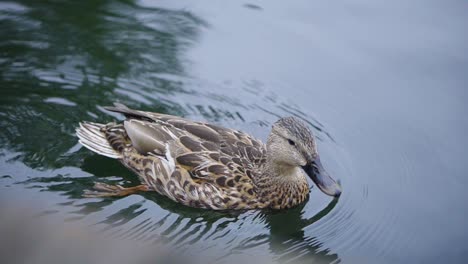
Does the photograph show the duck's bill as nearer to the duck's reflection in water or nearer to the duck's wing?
the duck's reflection in water

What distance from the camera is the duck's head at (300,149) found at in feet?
24.1

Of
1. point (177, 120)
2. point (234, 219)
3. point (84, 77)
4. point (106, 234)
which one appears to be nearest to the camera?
point (106, 234)

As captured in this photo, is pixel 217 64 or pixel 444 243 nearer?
pixel 444 243

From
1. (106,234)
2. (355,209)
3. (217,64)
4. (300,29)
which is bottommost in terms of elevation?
(106,234)

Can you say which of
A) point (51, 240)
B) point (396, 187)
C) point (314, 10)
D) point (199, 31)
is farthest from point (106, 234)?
point (314, 10)

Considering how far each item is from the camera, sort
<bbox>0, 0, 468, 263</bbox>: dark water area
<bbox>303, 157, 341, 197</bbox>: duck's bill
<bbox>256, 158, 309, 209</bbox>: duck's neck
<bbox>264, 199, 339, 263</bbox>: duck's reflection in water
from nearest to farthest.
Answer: <bbox>264, 199, 339, 263</bbox>: duck's reflection in water, <bbox>0, 0, 468, 263</bbox>: dark water area, <bbox>303, 157, 341, 197</bbox>: duck's bill, <bbox>256, 158, 309, 209</bbox>: duck's neck

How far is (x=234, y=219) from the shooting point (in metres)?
7.42

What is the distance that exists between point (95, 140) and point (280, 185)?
2059mm

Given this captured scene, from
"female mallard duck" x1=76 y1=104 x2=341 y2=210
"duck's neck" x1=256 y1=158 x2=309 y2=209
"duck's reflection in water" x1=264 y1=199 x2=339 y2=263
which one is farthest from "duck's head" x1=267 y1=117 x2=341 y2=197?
"duck's reflection in water" x1=264 y1=199 x2=339 y2=263

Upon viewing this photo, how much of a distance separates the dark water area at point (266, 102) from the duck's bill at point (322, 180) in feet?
0.95

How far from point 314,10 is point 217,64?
1.99 meters

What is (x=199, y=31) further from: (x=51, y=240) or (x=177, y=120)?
(x=51, y=240)

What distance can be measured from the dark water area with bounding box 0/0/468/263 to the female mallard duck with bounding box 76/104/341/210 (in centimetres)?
17

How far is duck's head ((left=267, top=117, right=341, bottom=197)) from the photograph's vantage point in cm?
735
